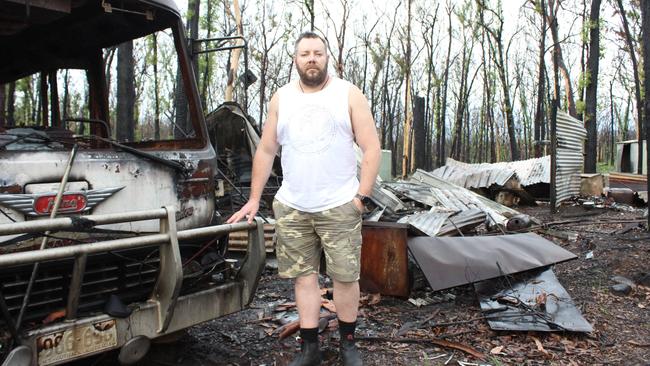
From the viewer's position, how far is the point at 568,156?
13.5 meters

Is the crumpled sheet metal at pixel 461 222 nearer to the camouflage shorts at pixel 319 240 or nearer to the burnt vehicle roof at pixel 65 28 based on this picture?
the camouflage shorts at pixel 319 240

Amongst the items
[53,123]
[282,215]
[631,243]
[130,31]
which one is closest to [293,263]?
[282,215]

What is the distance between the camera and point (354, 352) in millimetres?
3254

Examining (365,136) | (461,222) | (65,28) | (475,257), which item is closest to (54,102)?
(65,28)

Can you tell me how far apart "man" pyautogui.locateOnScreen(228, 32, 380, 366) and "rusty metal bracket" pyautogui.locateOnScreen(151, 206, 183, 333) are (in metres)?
0.68

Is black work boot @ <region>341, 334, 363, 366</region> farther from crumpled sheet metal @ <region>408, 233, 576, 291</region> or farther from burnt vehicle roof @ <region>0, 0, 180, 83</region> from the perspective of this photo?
burnt vehicle roof @ <region>0, 0, 180, 83</region>

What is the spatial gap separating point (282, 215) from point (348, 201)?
0.45 metres

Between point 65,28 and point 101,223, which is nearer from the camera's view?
point 101,223

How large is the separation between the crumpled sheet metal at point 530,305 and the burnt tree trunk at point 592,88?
16351 millimetres

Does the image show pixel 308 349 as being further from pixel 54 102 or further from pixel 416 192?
pixel 416 192

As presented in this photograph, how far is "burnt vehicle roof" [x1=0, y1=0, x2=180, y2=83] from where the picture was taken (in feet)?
11.0

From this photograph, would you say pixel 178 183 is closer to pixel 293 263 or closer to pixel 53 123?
pixel 293 263

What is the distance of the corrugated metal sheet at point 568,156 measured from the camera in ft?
41.8

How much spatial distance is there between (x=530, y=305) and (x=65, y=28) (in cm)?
452
